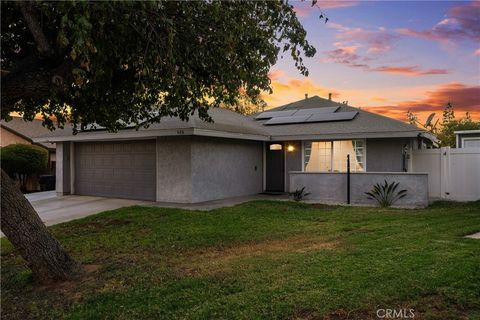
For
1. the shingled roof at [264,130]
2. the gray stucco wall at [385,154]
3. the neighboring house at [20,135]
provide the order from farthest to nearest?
the neighboring house at [20,135]
the gray stucco wall at [385,154]
the shingled roof at [264,130]

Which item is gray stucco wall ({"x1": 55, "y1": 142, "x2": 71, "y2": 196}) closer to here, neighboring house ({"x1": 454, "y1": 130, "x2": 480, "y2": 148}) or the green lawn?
the green lawn

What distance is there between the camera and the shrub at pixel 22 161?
20.6 m

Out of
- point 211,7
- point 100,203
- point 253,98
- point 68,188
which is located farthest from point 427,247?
point 68,188

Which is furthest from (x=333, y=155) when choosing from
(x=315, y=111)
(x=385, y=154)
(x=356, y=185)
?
(x=315, y=111)

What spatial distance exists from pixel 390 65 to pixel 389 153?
10.4ft

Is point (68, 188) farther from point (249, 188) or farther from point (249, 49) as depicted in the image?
point (249, 49)

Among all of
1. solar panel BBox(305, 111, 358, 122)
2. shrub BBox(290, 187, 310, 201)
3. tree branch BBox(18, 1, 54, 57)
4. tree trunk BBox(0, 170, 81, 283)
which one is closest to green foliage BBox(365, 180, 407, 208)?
shrub BBox(290, 187, 310, 201)

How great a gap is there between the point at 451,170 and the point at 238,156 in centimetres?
777

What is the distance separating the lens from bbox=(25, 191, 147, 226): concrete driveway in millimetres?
11625

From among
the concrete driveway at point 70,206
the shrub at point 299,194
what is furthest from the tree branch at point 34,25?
the shrub at point 299,194

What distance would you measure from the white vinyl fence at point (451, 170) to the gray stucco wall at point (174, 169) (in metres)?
8.44

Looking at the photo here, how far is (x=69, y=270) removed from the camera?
580cm

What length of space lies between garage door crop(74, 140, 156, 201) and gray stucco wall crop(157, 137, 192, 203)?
56 centimetres

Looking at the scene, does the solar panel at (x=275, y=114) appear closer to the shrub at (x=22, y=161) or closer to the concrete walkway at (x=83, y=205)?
the concrete walkway at (x=83, y=205)
